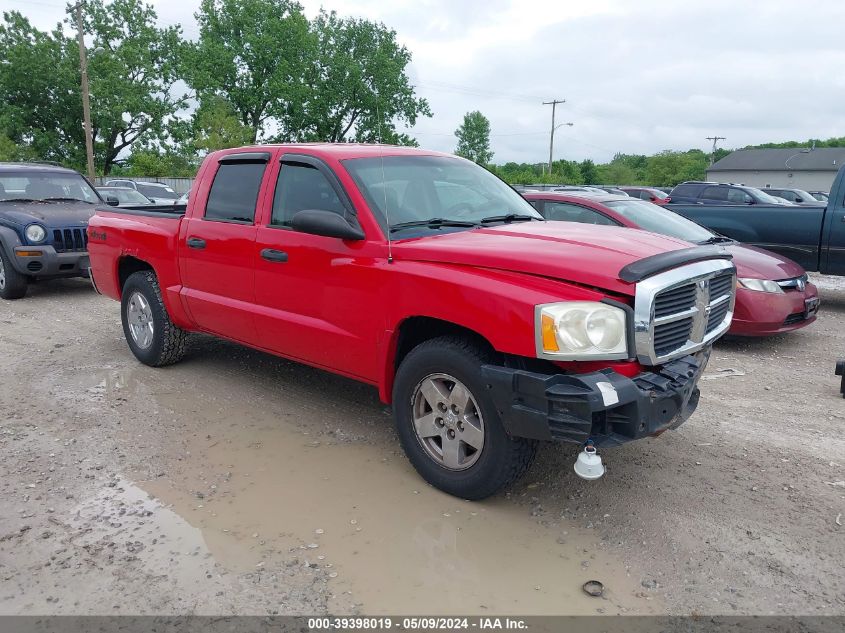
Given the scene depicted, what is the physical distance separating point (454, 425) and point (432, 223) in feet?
4.29

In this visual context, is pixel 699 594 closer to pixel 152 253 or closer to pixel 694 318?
pixel 694 318

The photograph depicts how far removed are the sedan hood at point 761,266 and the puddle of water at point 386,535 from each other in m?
4.54

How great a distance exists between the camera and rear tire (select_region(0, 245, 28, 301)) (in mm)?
9164

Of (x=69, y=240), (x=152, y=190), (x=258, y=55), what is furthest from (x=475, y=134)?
(x=69, y=240)

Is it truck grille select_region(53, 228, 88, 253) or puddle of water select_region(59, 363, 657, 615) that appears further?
truck grille select_region(53, 228, 88, 253)

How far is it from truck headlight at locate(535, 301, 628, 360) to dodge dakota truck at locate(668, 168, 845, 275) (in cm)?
735

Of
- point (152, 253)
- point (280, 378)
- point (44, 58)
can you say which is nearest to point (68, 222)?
point (152, 253)

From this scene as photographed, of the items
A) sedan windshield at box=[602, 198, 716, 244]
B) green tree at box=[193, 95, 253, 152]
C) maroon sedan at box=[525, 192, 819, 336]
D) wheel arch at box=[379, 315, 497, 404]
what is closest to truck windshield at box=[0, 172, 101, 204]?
maroon sedan at box=[525, 192, 819, 336]

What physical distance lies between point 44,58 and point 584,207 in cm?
4325

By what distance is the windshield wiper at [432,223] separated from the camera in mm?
4090

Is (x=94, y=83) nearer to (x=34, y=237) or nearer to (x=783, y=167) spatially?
(x=34, y=237)

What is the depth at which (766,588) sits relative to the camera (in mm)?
2965

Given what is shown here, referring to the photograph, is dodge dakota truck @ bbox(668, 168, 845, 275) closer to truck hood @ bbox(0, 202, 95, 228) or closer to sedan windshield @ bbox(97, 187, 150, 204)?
truck hood @ bbox(0, 202, 95, 228)

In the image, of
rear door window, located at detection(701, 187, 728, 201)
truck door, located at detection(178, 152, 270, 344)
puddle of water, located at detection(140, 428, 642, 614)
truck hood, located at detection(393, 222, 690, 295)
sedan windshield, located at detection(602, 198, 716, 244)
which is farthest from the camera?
rear door window, located at detection(701, 187, 728, 201)
